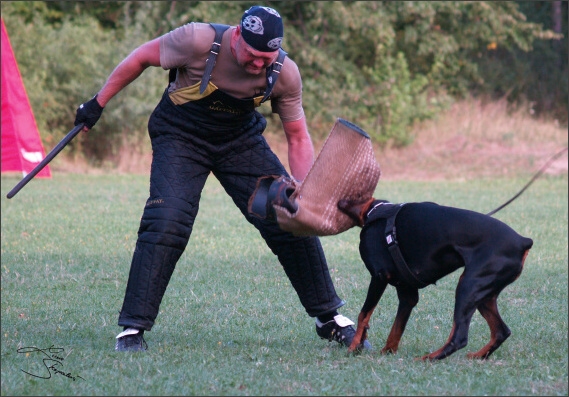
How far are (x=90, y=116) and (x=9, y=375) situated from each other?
176cm

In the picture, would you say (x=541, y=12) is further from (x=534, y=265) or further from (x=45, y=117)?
(x=534, y=265)

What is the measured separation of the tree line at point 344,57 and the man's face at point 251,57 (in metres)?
16.6

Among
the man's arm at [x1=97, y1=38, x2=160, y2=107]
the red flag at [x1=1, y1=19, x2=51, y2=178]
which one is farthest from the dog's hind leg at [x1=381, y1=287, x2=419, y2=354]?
the red flag at [x1=1, y1=19, x2=51, y2=178]

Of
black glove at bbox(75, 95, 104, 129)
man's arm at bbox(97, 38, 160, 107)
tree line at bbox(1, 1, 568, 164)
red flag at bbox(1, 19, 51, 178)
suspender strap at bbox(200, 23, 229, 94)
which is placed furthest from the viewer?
tree line at bbox(1, 1, 568, 164)

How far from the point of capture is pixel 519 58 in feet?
93.4

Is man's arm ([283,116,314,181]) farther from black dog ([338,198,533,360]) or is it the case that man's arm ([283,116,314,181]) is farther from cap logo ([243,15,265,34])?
cap logo ([243,15,265,34])

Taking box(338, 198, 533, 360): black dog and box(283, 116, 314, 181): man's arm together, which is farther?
box(283, 116, 314, 181): man's arm

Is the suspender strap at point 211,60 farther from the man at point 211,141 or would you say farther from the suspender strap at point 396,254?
the suspender strap at point 396,254

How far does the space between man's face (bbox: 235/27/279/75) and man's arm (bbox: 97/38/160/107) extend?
526 millimetres

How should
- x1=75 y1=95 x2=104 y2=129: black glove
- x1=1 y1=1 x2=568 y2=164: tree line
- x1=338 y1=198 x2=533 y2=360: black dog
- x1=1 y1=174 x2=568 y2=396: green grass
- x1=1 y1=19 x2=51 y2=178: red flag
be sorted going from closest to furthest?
1. x1=1 y1=174 x2=568 y2=396: green grass
2. x1=338 y1=198 x2=533 y2=360: black dog
3. x1=75 y1=95 x2=104 y2=129: black glove
4. x1=1 y1=19 x2=51 y2=178: red flag
5. x1=1 y1=1 x2=568 y2=164: tree line

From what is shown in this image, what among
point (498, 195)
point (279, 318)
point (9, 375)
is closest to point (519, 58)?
point (498, 195)

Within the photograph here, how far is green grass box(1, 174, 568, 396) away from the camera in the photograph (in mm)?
4176

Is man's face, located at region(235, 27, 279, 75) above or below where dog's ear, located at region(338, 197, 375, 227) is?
above
